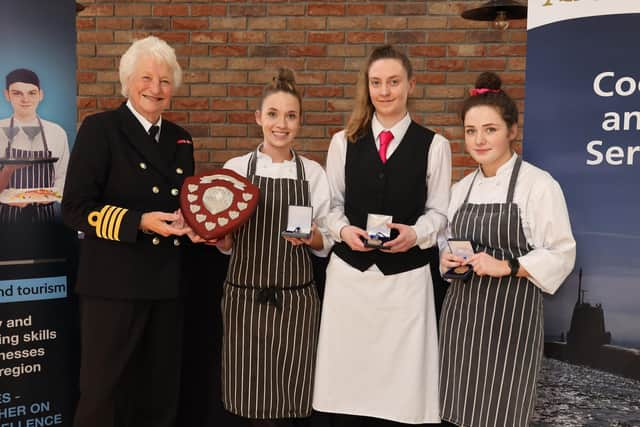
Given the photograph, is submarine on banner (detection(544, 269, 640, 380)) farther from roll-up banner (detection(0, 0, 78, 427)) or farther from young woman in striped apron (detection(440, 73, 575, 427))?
roll-up banner (detection(0, 0, 78, 427))

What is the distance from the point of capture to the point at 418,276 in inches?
88.9

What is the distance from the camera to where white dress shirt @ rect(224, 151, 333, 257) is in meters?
2.38

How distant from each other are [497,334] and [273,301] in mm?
811

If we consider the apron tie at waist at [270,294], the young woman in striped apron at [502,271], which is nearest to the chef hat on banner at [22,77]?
the apron tie at waist at [270,294]

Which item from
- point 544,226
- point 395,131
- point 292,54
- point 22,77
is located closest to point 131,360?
point 22,77

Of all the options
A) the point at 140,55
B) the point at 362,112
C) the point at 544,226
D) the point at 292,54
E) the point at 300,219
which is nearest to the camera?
the point at 544,226

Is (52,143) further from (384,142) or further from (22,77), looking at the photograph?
(384,142)

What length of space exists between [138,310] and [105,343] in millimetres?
159

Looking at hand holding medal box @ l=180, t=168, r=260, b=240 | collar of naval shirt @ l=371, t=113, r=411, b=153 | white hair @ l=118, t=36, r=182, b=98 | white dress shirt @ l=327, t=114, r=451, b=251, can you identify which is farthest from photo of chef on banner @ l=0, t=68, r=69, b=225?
collar of naval shirt @ l=371, t=113, r=411, b=153

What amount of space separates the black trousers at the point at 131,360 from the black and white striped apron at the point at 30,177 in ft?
1.57

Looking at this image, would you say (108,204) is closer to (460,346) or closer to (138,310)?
(138,310)

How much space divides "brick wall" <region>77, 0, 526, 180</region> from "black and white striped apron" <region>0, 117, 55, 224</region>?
218cm

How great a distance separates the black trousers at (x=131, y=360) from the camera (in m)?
2.21

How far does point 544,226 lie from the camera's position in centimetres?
200
